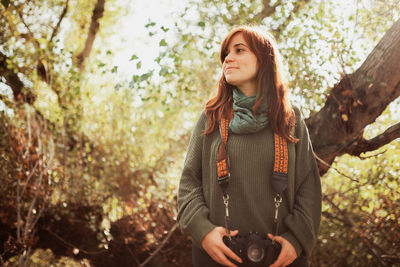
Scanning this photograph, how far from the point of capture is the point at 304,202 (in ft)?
6.05

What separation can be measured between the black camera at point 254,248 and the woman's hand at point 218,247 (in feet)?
0.13

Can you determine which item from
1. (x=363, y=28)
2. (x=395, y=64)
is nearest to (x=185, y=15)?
(x=363, y=28)

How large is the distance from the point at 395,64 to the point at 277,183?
1650 millimetres

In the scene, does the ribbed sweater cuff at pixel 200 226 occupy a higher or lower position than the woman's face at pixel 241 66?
lower

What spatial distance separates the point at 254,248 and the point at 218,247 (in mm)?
170

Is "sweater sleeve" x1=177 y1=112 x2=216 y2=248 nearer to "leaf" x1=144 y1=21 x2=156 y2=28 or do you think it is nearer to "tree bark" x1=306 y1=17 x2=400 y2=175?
"tree bark" x1=306 y1=17 x2=400 y2=175

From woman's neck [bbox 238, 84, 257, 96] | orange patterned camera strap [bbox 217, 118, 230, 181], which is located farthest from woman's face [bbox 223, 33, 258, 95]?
orange patterned camera strap [bbox 217, 118, 230, 181]

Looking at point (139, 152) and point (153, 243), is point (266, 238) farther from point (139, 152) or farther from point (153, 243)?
point (139, 152)

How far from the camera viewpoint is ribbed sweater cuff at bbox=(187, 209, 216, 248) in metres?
1.75

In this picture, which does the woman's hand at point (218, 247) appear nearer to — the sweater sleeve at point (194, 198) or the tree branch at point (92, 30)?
the sweater sleeve at point (194, 198)

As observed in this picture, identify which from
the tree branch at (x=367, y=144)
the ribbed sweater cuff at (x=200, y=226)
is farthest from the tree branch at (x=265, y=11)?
the ribbed sweater cuff at (x=200, y=226)

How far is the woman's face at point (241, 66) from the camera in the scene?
1.97 m

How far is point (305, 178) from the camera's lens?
191 centimetres

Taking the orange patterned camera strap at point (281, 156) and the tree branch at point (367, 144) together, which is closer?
the orange patterned camera strap at point (281, 156)
